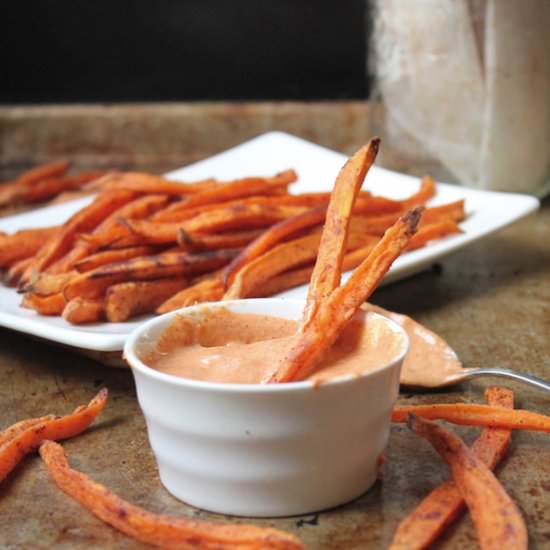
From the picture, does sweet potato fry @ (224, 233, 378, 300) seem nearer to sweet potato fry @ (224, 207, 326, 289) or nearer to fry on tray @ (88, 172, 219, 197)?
sweet potato fry @ (224, 207, 326, 289)

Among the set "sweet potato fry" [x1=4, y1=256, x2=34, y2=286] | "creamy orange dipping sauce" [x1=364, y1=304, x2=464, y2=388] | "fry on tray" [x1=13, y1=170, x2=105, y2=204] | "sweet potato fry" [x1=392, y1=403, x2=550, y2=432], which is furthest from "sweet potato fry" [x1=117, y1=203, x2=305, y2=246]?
"fry on tray" [x1=13, y1=170, x2=105, y2=204]

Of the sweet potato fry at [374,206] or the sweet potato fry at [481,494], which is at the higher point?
the sweet potato fry at [481,494]

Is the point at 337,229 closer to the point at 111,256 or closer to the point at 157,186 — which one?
the point at 111,256

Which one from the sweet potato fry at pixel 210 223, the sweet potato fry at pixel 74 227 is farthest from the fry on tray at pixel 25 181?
the sweet potato fry at pixel 210 223

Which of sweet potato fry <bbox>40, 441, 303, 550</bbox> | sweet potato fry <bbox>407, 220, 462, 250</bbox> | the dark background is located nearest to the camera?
sweet potato fry <bbox>40, 441, 303, 550</bbox>

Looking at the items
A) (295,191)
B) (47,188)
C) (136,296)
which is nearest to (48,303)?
(136,296)

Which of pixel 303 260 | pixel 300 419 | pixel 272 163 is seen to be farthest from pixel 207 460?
pixel 272 163

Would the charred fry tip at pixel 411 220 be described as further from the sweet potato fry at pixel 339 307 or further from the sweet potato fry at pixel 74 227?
the sweet potato fry at pixel 74 227
